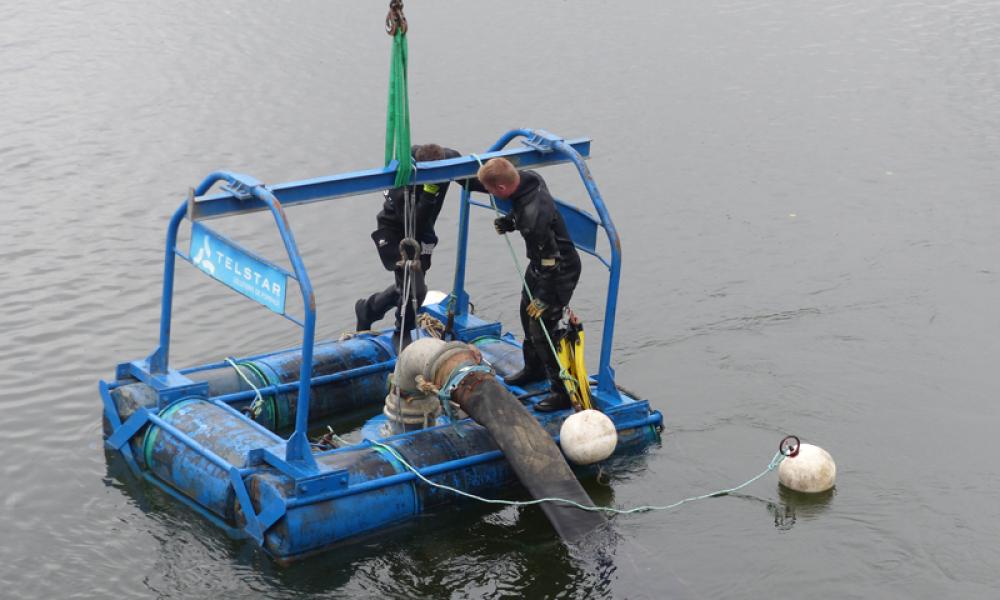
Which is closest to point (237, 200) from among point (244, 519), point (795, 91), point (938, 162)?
point (244, 519)

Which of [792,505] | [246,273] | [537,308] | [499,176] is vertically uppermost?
[499,176]

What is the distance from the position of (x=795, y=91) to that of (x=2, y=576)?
15.6m

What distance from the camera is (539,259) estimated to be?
10.0m

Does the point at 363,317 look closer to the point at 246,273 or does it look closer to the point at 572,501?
the point at 246,273

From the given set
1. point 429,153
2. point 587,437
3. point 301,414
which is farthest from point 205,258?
point 587,437

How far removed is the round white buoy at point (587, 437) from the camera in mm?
9680

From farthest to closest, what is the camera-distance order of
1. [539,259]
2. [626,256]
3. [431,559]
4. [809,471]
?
1. [626,256]
2. [809,471]
3. [539,259]
4. [431,559]

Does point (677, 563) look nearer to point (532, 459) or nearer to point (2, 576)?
point (532, 459)

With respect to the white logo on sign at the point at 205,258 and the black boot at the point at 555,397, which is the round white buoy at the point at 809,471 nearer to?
the black boot at the point at 555,397

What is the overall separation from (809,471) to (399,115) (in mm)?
4296

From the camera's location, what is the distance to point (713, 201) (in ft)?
56.0

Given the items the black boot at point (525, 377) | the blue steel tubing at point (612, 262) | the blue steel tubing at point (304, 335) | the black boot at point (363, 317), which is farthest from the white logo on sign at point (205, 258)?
the blue steel tubing at point (612, 262)

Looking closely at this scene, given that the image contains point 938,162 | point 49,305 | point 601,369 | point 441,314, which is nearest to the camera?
point 601,369

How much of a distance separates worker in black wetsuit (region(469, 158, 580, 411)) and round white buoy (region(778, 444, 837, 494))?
1.87m
